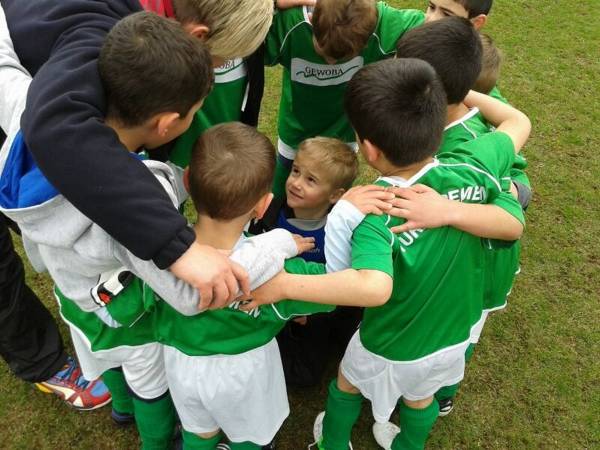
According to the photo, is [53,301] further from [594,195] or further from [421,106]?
[594,195]

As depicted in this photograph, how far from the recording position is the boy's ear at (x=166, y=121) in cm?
156

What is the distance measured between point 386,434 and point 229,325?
49.6 inches

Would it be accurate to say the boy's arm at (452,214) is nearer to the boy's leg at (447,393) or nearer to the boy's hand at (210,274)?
the boy's hand at (210,274)

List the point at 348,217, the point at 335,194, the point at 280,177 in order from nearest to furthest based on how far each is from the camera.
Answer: the point at 348,217, the point at 335,194, the point at 280,177

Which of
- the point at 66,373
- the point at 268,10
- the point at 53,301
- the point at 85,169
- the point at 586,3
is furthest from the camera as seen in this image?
the point at 586,3

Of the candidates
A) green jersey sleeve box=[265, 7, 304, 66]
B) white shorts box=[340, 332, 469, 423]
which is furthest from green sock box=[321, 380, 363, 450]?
green jersey sleeve box=[265, 7, 304, 66]

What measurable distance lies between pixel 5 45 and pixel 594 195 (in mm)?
4118

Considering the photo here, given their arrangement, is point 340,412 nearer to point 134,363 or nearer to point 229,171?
point 134,363

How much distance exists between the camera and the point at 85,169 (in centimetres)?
135

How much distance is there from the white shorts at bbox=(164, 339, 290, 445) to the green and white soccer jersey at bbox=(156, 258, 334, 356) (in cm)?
5

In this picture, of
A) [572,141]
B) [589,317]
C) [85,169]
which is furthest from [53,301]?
[572,141]

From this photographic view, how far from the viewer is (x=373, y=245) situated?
1.62 meters

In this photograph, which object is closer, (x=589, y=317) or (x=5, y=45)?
(x=5, y=45)

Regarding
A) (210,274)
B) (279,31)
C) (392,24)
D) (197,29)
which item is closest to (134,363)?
(210,274)
